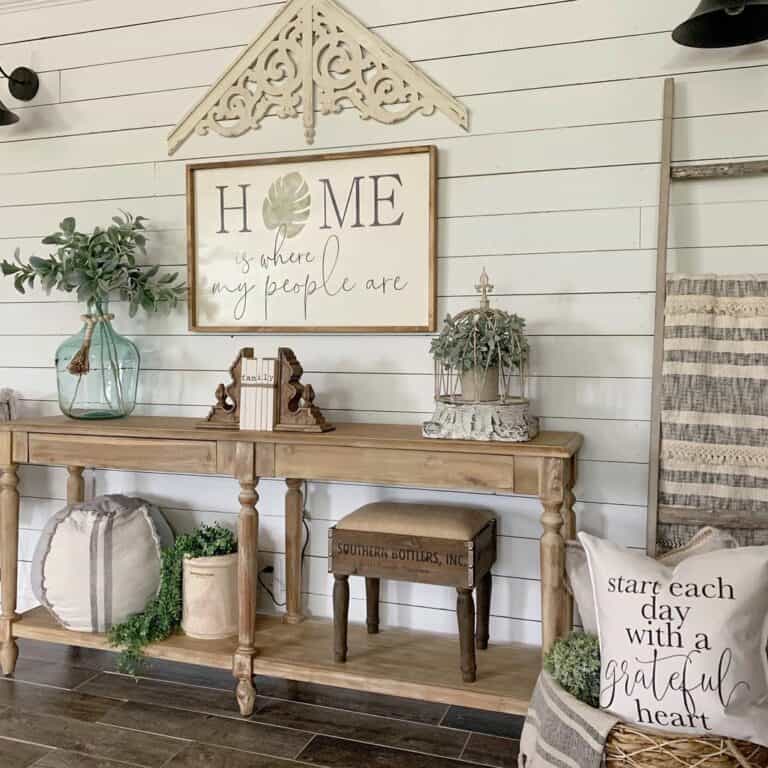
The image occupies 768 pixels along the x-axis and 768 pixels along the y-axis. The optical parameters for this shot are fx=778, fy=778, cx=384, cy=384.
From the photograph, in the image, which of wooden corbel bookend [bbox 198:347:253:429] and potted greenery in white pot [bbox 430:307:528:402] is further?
wooden corbel bookend [bbox 198:347:253:429]

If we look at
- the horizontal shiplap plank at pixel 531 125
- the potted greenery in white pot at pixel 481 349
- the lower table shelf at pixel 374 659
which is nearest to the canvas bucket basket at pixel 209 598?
the lower table shelf at pixel 374 659

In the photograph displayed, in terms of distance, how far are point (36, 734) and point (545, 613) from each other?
1.45 meters

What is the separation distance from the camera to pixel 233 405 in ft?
7.79

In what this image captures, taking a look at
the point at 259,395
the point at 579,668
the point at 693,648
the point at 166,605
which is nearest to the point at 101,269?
the point at 259,395

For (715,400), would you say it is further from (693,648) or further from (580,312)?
(693,648)

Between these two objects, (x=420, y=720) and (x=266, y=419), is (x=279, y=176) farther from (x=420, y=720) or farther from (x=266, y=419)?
(x=420, y=720)

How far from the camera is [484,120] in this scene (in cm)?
241

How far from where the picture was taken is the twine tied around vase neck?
2545mm

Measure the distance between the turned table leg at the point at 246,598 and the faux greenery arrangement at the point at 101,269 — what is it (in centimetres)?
78

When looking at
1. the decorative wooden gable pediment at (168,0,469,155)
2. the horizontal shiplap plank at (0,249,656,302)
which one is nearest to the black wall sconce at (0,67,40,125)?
the decorative wooden gable pediment at (168,0,469,155)

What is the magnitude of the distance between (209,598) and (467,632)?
2.77 ft

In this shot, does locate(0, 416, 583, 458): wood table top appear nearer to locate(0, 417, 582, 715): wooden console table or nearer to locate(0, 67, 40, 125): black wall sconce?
locate(0, 417, 582, 715): wooden console table

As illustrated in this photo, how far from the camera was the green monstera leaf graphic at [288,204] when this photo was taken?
258 cm

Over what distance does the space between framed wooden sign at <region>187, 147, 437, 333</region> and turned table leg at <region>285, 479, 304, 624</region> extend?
56 centimetres
